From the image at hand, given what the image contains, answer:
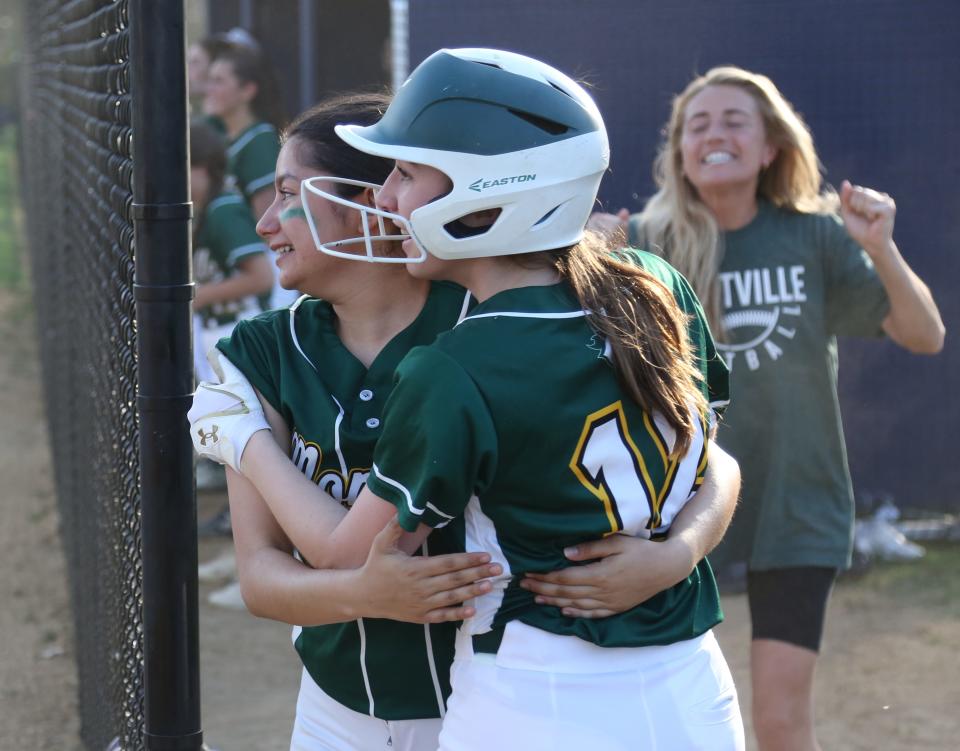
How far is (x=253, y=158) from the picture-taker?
6879mm

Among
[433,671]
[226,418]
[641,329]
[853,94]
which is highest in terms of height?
[853,94]

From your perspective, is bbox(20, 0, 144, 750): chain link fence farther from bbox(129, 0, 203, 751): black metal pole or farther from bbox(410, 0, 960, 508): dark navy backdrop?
bbox(410, 0, 960, 508): dark navy backdrop

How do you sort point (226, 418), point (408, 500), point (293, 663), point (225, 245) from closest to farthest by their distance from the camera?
point (408, 500) < point (226, 418) < point (293, 663) < point (225, 245)

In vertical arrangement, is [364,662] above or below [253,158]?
below

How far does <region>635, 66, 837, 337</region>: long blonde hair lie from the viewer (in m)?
3.79

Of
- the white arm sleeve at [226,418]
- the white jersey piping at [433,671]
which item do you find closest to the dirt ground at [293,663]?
the white jersey piping at [433,671]

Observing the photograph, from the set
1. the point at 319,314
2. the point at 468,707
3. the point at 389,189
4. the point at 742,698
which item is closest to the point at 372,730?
the point at 468,707

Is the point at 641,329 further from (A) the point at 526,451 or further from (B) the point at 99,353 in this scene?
(B) the point at 99,353

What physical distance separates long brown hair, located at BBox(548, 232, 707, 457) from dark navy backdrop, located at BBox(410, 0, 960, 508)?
410 centimetres

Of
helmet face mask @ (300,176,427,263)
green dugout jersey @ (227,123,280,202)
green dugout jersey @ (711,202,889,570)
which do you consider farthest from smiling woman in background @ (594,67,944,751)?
green dugout jersey @ (227,123,280,202)

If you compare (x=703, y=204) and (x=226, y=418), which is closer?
(x=226, y=418)

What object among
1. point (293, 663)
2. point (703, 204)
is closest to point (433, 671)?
point (703, 204)

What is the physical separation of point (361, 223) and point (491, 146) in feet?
1.32

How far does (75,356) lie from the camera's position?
5.14 metres
